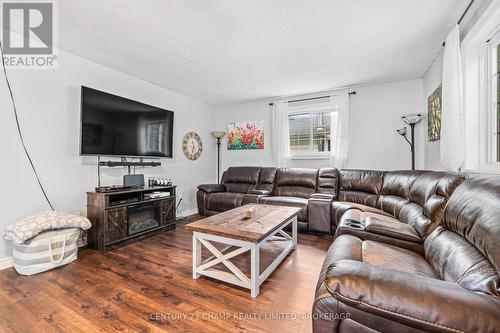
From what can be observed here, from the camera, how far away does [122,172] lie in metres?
3.30

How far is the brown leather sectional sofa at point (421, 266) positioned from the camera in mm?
732

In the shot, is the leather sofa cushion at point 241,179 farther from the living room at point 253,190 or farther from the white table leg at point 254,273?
the white table leg at point 254,273

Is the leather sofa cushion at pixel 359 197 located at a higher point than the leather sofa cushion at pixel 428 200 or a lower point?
lower

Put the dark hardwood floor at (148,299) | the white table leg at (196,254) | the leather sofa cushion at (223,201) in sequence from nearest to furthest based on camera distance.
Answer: the dark hardwood floor at (148,299) → the white table leg at (196,254) → the leather sofa cushion at (223,201)

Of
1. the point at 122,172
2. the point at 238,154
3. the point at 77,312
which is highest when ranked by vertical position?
the point at 238,154

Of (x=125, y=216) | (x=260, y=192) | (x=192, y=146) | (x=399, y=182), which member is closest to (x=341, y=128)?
(x=399, y=182)

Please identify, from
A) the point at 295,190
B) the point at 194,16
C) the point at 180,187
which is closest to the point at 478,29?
the point at 194,16

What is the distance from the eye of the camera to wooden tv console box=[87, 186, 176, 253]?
2611 millimetres

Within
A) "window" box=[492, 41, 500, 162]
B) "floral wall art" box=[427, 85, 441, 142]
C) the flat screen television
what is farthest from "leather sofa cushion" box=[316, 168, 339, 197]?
the flat screen television

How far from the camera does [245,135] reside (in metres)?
4.98

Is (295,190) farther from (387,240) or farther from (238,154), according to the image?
(387,240)

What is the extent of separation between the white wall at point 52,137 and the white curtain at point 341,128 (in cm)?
342

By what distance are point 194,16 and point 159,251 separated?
254cm
